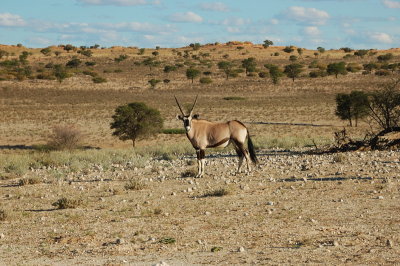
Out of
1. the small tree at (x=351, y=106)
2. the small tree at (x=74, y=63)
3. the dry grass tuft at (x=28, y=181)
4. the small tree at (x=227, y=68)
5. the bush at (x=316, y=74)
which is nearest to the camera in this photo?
the dry grass tuft at (x=28, y=181)

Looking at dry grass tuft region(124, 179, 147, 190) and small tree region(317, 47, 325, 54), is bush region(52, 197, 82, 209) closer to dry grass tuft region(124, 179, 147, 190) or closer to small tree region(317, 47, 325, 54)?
dry grass tuft region(124, 179, 147, 190)

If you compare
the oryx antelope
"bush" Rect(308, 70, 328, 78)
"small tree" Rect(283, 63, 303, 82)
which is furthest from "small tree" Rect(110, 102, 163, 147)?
"bush" Rect(308, 70, 328, 78)

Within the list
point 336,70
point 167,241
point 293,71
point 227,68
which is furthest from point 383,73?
point 167,241

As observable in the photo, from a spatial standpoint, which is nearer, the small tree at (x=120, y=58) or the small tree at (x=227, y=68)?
the small tree at (x=227, y=68)

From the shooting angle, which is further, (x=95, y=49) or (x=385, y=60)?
(x=95, y=49)

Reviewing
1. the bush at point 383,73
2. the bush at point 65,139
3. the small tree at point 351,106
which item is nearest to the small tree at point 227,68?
the bush at point 383,73

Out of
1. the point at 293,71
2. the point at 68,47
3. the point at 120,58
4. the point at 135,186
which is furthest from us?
the point at 68,47

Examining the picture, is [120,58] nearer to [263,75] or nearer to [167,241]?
[263,75]

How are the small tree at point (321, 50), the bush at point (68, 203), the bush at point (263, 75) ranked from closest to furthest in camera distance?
1. the bush at point (68, 203)
2. the bush at point (263, 75)
3. the small tree at point (321, 50)

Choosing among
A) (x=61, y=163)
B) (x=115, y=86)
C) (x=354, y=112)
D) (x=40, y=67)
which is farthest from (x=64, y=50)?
(x=61, y=163)

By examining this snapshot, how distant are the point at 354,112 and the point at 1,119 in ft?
101

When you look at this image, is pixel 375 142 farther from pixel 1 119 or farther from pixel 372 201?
pixel 1 119

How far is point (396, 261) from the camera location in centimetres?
802

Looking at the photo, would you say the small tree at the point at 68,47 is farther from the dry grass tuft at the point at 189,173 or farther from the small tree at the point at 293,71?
the dry grass tuft at the point at 189,173
